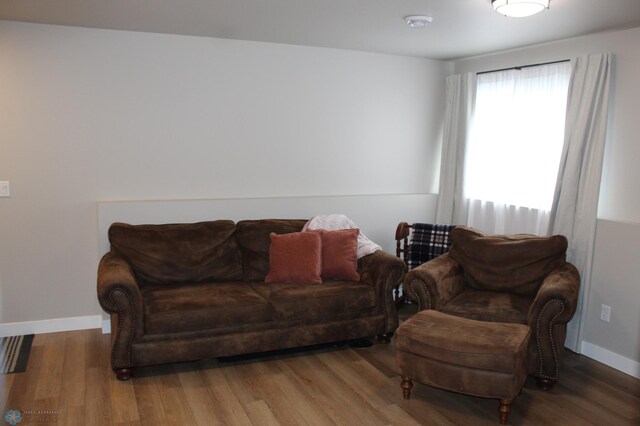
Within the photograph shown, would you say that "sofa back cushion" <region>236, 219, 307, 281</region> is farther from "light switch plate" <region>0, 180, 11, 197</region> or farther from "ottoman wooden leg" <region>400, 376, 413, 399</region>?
"light switch plate" <region>0, 180, 11, 197</region>

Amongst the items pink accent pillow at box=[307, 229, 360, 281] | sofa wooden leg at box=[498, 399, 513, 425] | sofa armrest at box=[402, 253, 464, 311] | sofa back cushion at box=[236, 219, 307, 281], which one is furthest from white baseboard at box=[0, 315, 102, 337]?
sofa wooden leg at box=[498, 399, 513, 425]

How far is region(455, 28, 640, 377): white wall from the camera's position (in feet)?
11.9

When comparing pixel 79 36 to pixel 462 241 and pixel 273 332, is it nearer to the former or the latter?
pixel 273 332

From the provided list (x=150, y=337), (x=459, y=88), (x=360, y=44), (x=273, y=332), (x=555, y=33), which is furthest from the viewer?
(x=459, y=88)

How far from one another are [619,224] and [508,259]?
2.57ft

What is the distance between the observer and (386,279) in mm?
3910

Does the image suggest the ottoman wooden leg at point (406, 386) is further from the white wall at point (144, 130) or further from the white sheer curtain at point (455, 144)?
the white sheer curtain at point (455, 144)

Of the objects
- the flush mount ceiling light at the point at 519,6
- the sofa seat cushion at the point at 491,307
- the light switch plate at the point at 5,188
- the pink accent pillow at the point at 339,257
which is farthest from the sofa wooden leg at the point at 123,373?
the flush mount ceiling light at the point at 519,6

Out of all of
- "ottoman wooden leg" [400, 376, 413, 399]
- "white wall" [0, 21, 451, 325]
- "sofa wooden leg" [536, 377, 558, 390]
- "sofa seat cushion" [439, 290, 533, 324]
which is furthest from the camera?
"white wall" [0, 21, 451, 325]

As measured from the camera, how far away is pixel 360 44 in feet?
14.9

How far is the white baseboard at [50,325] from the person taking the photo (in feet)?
13.3

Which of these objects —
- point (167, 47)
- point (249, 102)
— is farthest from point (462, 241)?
point (167, 47)

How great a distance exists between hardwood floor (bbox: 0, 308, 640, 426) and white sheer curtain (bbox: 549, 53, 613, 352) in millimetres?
742

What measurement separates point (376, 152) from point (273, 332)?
226 centimetres
